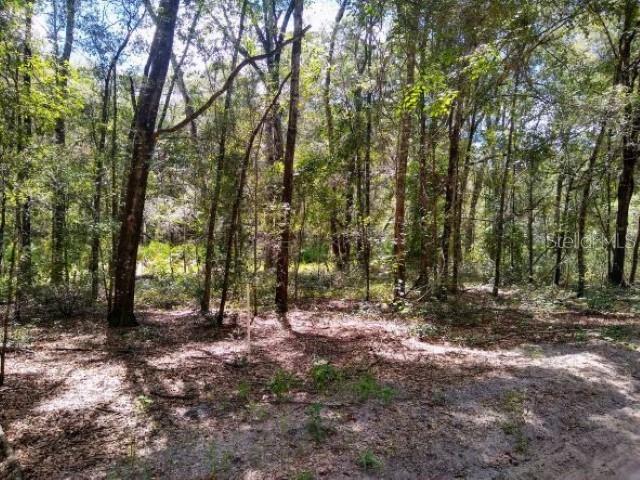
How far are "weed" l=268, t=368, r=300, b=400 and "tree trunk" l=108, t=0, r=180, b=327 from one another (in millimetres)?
4793

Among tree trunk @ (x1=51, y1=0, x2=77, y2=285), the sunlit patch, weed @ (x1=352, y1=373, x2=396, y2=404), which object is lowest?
the sunlit patch

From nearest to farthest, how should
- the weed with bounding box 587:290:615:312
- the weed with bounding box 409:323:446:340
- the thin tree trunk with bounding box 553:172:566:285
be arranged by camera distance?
the weed with bounding box 409:323:446:340
the weed with bounding box 587:290:615:312
the thin tree trunk with bounding box 553:172:566:285

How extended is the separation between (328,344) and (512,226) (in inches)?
336

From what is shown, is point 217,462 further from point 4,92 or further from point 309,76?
point 309,76

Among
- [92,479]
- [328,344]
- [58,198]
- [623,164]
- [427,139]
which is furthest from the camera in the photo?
[623,164]

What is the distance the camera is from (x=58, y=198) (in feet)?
29.5

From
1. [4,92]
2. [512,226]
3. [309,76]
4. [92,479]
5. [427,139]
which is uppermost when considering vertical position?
[309,76]

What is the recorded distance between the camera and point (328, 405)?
490 centimetres

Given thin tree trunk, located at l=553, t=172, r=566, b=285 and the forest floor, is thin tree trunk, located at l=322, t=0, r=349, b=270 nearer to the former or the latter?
the forest floor

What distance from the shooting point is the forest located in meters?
4.29

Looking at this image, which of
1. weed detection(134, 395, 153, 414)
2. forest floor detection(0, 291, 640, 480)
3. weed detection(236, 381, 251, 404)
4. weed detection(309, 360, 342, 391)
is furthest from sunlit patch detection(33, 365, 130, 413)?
weed detection(309, 360, 342, 391)

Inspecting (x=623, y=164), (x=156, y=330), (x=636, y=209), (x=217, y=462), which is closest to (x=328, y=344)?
(x=156, y=330)

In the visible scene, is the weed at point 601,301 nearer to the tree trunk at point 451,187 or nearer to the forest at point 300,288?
the forest at point 300,288

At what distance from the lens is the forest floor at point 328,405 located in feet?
12.9
